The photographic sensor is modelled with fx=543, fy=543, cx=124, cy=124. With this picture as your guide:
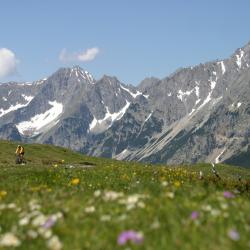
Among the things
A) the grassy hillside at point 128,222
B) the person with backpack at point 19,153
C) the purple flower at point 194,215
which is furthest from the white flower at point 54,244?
the person with backpack at point 19,153

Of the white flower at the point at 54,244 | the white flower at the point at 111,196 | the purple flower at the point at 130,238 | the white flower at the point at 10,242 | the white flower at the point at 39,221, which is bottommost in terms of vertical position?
the white flower at the point at 10,242

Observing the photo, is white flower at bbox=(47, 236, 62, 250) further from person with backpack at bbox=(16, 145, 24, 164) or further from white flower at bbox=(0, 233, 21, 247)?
person with backpack at bbox=(16, 145, 24, 164)

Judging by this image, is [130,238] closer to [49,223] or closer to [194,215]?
[194,215]

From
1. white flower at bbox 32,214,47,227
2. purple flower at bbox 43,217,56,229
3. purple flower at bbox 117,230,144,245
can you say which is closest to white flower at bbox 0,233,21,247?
purple flower at bbox 43,217,56,229

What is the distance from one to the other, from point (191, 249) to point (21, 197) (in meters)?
8.39

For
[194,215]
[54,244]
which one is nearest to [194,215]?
[194,215]

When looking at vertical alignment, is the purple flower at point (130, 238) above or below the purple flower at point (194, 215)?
below

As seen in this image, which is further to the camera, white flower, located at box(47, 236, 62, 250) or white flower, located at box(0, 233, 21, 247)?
white flower, located at box(0, 233, 21, 247)

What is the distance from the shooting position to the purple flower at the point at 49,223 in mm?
11000

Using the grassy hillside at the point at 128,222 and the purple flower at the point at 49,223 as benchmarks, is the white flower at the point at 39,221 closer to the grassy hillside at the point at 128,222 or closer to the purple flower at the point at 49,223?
the grassy hillside at the point at 128,222

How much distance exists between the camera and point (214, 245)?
8648 mm

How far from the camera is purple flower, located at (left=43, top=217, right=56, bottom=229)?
36.1 feet

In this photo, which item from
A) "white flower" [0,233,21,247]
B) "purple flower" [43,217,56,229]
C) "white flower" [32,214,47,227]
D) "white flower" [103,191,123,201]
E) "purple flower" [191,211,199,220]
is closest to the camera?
"white flower" [0,233,21,247]

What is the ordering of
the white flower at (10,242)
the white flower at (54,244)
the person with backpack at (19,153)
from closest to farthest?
the white flower at (54,244)
the white flower at (10,242)
the person with backpack at (19,153)
